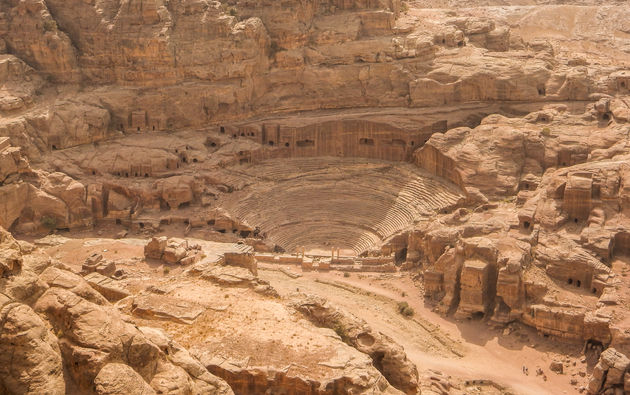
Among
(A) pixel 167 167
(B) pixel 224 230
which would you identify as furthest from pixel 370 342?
(A) pixel 167 167

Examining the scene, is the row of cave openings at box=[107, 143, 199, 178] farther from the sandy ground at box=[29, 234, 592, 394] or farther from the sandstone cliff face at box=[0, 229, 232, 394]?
the sandstone cliff face at box=[0, 229, 232, 394]

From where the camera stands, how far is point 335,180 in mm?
46906

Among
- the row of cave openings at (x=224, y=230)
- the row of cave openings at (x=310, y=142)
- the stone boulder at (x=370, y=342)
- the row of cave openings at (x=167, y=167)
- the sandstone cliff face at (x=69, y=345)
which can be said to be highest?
the sandstone cliff face at (x=69, y=345)

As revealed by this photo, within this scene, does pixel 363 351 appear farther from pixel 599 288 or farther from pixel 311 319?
pixel 599 288

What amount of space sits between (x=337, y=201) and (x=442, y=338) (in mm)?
14623

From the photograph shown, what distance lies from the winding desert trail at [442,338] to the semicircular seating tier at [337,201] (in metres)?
5.10

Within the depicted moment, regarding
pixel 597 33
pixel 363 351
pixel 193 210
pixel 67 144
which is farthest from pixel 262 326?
pixel 597 33

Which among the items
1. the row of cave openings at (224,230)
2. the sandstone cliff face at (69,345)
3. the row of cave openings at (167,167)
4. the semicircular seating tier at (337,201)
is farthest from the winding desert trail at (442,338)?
the sandstone cliff face at (69,345)

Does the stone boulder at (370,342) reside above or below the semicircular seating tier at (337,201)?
above

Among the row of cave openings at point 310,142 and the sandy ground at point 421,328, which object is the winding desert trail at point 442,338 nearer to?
the sandy ground at point 421,328

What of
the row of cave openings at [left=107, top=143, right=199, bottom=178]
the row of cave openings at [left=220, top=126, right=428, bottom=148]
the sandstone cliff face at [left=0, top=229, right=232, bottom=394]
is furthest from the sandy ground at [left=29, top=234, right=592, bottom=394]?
the row of cave openings at [left=220, top=126, right=428, bottom=148]

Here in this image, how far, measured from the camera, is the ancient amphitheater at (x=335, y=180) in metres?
28.4

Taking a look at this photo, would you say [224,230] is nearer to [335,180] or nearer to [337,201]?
[337,201]

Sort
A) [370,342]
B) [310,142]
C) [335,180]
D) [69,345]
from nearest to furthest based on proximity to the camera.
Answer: [69,345] < [370,342] < [335,180] < [310,142]
